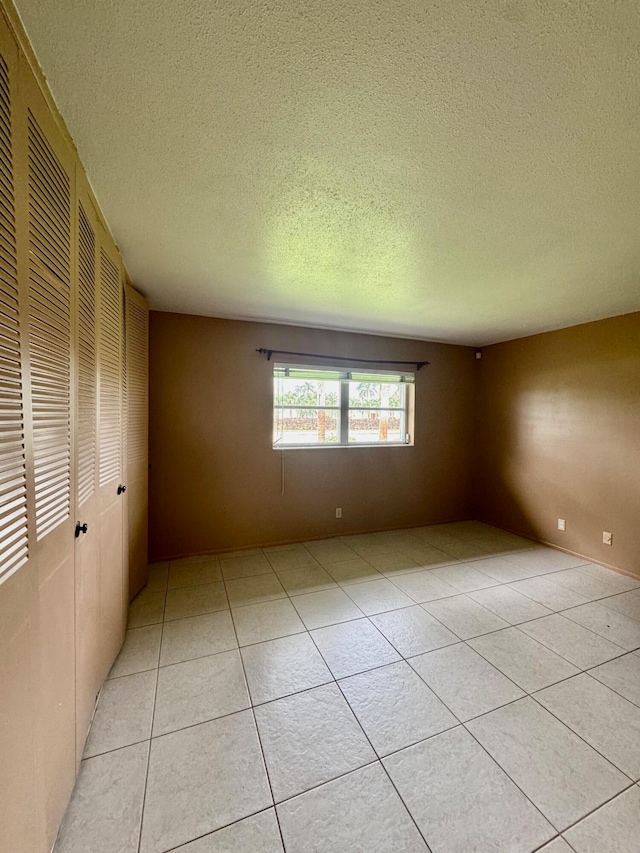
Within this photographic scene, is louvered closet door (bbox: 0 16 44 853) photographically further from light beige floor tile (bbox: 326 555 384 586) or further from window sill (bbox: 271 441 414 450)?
window sill (bbox: 271 441 414 450)

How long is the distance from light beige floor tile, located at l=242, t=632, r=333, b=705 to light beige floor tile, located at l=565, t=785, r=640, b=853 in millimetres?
1018

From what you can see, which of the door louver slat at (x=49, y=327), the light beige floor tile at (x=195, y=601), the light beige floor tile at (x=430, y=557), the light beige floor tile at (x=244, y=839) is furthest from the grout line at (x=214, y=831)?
the light beige floor tile at (x=430, y=557)

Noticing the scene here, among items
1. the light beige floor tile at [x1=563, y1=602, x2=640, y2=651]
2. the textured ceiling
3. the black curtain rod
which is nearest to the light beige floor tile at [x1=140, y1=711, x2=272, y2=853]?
the light beige floor tile at [x1=563, y1=602, x2=640, y2=651]

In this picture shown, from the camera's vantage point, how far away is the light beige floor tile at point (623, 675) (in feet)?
5.23

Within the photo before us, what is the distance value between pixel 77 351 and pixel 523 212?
1986mm

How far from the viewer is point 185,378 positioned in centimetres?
304

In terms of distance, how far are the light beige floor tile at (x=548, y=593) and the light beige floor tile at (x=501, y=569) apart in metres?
0.07

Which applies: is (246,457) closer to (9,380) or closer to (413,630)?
(413,630)

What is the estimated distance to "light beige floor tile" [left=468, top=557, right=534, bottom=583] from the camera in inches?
109

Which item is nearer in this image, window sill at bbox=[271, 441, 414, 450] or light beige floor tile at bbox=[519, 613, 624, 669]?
light beige floor tile at bbox=[519, 613, 624, 669]

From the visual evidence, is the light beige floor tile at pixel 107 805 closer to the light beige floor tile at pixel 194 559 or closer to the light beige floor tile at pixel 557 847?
the light beige floor tile at pixel 557 847

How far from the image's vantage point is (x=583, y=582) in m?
2.70

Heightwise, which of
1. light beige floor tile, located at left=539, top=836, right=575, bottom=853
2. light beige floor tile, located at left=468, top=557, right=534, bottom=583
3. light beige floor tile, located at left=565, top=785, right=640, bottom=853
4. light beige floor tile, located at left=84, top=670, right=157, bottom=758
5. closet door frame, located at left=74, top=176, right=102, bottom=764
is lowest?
light beige floor tile, located at left=565, top=785, right=640, bottom=853

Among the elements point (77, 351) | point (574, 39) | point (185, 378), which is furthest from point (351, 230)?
point (185, 378)
